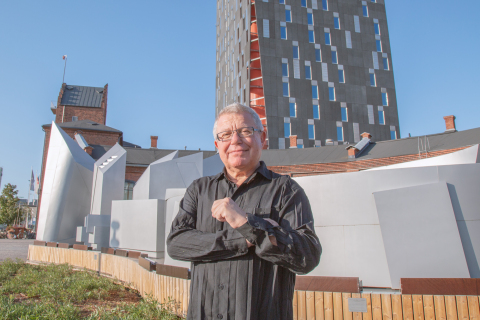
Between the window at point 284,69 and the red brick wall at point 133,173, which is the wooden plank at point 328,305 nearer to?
the red brick wall at point 133,173

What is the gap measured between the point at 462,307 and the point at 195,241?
510cm

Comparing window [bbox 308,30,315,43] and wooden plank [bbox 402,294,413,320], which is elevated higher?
window [bbox 308,30,315,43]

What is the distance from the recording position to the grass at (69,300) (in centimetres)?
614

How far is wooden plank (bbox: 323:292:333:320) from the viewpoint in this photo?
229 inches

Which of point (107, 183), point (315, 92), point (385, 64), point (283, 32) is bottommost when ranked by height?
point (107, 183)

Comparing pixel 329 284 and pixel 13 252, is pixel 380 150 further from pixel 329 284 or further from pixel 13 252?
pixel 13 252

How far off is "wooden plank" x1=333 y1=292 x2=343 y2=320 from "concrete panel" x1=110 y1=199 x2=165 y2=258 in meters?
9.13

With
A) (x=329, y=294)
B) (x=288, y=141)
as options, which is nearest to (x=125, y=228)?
(x=329, y=294)

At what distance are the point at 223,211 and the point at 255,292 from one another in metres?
0.47

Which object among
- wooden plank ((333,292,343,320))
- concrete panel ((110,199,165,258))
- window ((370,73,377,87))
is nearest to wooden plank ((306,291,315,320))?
wooden plank ((333,292,343,320))

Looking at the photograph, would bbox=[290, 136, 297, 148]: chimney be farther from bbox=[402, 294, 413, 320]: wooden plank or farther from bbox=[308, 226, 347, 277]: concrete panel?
bbox=[402, 294, 413, 320]: wooden plank

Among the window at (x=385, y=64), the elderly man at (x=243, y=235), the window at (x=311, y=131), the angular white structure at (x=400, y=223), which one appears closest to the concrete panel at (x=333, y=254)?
the angular white structure at (x=400, y=223)

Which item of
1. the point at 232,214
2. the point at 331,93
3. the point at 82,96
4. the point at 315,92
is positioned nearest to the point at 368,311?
the point at 232,214

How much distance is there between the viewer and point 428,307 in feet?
18.1
